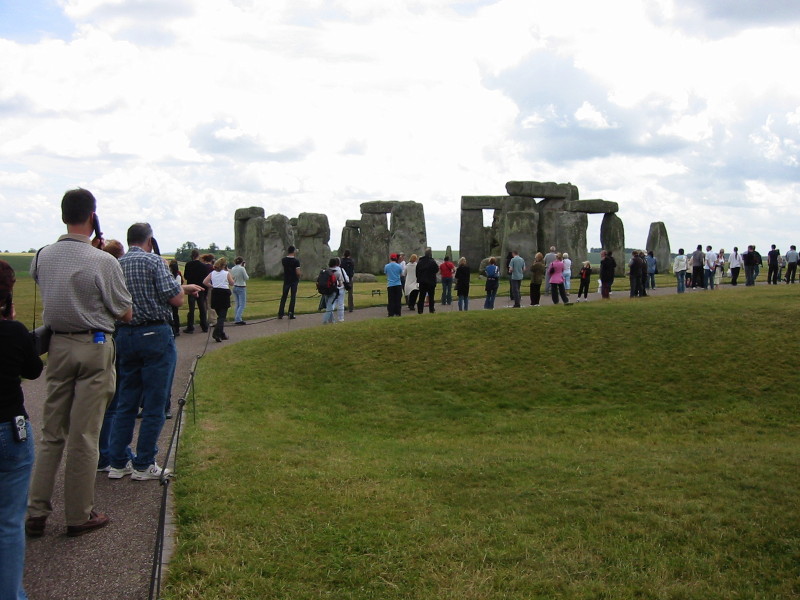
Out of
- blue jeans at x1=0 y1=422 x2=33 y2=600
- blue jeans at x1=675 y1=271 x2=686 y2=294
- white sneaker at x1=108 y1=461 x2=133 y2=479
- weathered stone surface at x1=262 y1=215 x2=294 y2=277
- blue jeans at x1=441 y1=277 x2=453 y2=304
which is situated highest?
weathered stone surface at x1=262 y1=215 x2=294 y2=277

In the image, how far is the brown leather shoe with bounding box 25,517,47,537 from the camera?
551cm

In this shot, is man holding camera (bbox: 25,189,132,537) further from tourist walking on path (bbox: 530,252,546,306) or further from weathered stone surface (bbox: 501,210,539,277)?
weathered stone surface (bbox: 501,210,539,277)

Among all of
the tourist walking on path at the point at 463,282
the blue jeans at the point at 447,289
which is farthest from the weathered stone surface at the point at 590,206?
the tourist walking on path at the point at 463,282

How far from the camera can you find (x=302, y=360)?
575 inches

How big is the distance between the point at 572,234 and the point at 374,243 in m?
11.2

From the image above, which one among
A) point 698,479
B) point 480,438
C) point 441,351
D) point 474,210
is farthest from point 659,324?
point 474,210

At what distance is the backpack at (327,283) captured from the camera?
18578mm

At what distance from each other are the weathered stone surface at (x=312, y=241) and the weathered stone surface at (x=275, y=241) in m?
2.02

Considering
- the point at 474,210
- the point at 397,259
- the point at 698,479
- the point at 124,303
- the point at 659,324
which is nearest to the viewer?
the point at 124,303

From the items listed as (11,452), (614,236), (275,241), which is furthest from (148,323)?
(614,236)

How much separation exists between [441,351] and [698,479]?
7.53 meters

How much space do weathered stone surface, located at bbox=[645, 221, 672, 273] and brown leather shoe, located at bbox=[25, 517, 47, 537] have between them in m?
36.6

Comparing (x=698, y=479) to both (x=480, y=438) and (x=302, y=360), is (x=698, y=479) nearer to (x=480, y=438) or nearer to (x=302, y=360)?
(x=480, y=438)

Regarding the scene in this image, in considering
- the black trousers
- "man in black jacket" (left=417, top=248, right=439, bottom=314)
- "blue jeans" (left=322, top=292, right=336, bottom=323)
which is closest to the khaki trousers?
the black trousers
